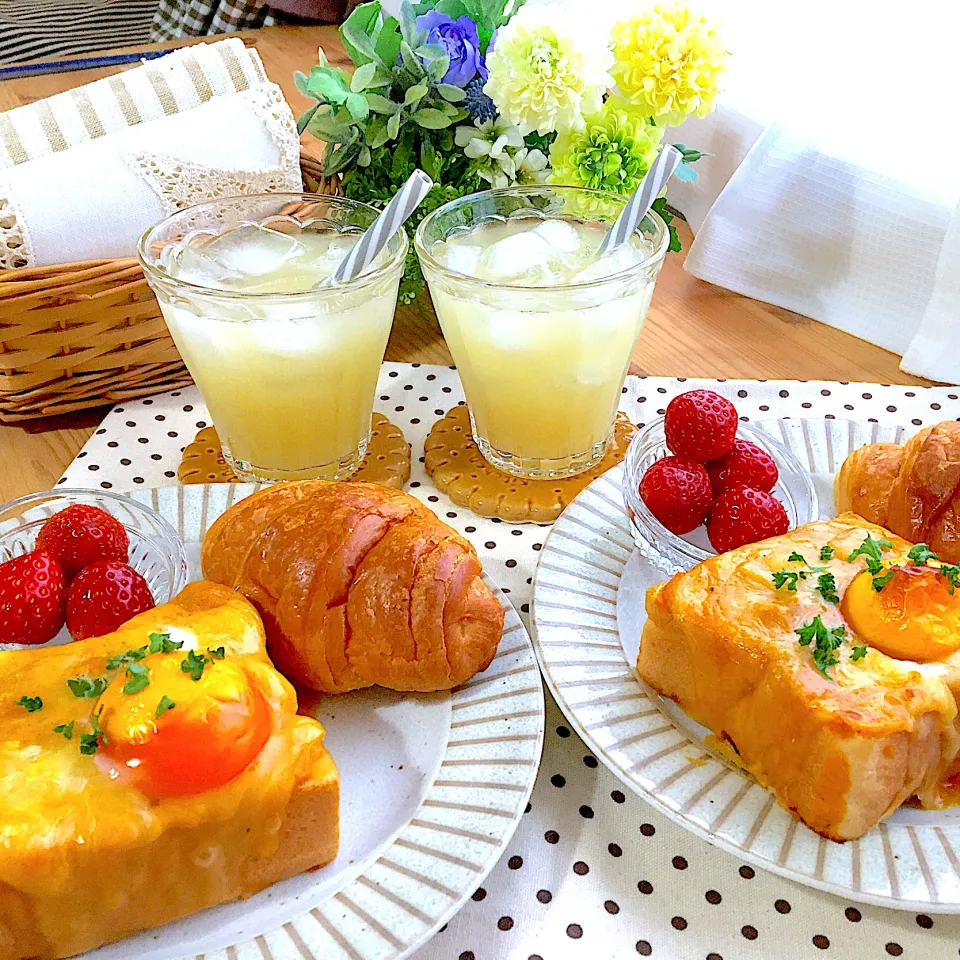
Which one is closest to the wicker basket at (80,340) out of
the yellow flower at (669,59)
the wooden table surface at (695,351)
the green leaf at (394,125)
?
the wooden table surface at (695,351)

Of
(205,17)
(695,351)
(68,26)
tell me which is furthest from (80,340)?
(68,26)

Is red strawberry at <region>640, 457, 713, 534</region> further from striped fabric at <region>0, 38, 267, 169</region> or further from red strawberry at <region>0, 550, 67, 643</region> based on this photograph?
striped fabric at <region>0, 38, 267, 169</region>

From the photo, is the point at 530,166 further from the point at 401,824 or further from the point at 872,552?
the point at 401,824

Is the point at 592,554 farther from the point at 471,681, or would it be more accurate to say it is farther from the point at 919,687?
→ the point at 919,687

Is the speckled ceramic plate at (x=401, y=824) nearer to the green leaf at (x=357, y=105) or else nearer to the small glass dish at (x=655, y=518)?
the small glass dish at (x=655, y=518)

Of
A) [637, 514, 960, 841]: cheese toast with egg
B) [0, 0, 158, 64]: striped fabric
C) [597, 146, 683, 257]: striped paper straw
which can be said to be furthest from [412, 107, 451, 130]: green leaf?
[0, 0, 158, 64]: striped fabric

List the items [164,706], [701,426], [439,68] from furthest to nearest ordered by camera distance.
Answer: [439,68]
[701,426]
[164,706]
